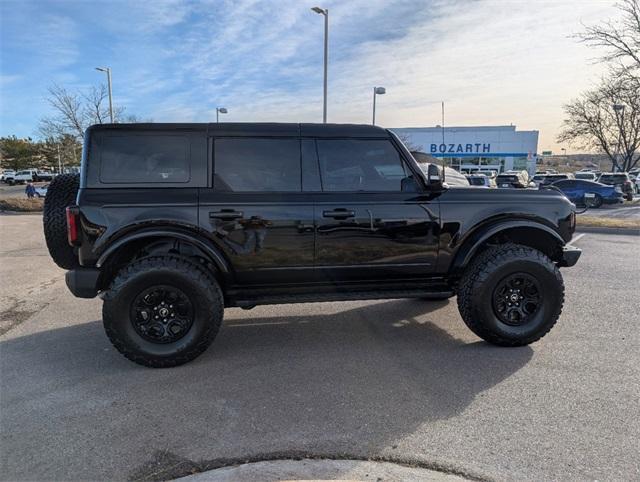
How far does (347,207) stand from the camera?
13.3ft

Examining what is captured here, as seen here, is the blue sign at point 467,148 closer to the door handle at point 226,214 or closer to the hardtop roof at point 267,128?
the hardtop roof at point 267,128

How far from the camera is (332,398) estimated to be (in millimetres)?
3285

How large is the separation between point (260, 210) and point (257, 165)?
43cm

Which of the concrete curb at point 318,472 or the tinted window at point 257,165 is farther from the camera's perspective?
the tinted window at point 257,165

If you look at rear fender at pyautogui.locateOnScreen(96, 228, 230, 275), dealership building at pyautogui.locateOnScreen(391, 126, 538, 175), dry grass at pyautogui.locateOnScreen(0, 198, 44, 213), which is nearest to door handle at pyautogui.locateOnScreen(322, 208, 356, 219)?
rear fender at pyautogui.locateOnScreen(96, 228, 230, 275)

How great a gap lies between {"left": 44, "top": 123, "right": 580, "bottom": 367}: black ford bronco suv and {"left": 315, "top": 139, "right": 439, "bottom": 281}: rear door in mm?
10

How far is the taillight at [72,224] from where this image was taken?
367cm

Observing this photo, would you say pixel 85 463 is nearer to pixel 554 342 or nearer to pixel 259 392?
pixel 259 392

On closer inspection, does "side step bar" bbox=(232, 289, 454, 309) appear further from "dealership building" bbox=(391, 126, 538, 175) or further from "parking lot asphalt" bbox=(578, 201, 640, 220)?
"dealership building" bbox=(391, 126, 538, 175)

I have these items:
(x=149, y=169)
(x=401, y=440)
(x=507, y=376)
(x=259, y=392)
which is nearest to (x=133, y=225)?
(x=149, y=169)

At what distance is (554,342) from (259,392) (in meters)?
2.83

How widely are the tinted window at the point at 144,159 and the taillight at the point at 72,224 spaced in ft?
1.13

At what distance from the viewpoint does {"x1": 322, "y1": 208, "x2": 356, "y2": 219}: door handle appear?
13.1ft

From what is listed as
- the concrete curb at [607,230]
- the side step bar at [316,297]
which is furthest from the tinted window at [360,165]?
the concrete curb at [607,230]
